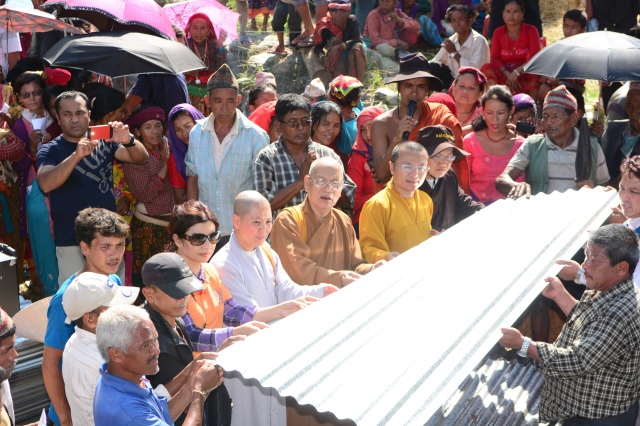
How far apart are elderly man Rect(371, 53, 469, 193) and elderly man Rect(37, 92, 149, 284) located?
1872mm

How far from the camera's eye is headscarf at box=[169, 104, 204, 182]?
6395 mm

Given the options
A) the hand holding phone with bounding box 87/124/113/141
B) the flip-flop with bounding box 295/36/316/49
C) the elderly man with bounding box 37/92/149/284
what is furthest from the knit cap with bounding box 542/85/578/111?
the flip-flop with bounding box 295/36/316/49

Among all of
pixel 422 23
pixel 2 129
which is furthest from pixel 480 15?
pixel 2 129

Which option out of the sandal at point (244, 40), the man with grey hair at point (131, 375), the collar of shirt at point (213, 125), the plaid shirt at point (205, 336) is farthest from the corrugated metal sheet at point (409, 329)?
the sandal at point (244, 40)

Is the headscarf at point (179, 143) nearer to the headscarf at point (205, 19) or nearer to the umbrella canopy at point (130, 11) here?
the umbrella canopy at point (130, 11)

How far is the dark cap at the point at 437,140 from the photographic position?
5.82m

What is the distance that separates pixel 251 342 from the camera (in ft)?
10.6

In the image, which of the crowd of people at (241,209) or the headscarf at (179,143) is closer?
the crowd of people at (241,209)

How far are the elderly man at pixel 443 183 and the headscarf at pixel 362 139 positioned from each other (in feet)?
2.32

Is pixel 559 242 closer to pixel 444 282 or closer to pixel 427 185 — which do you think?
pixel 444 282

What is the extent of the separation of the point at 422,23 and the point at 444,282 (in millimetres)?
9013

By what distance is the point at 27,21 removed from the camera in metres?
7.25

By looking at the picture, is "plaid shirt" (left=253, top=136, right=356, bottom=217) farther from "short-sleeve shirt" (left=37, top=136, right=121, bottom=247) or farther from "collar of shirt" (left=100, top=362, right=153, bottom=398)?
"collar of shirt" (left=100, top=362, right=153, bottom=398)

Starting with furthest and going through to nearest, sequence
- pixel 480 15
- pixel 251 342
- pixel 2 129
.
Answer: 1. pixel 480 15
2. pixel 2 129
3. pixel 251 342
